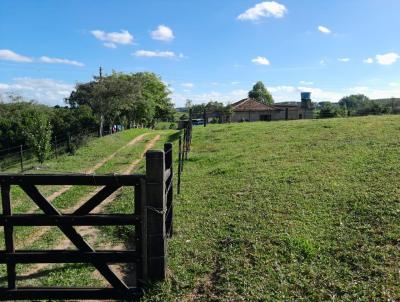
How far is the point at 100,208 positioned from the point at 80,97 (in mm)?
35535

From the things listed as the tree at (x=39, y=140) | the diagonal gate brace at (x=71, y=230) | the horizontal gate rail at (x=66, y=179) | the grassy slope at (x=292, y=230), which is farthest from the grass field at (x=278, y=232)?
the tree at (x=39, y=140)

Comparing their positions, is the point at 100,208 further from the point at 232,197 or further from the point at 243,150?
the point at 243,150

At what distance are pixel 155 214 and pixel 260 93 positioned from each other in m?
89.4

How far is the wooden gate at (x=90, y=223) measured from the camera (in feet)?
14.0

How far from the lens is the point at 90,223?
4309 mm

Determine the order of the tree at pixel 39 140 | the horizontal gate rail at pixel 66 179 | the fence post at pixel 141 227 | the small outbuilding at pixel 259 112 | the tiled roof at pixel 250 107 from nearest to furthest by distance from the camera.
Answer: the horizontal gate rail at pixel 66 179 < the fence post at pixel 141 227 < the tree at pixel 39 140 < the small outbuilding at pixel 259 112 < the tiled roof at pixel 250 107

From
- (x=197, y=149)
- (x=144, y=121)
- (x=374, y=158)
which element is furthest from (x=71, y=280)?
(x=144, y=121)

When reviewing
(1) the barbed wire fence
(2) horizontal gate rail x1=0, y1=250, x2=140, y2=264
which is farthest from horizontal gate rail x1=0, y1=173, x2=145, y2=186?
(1) the barbed wire fence

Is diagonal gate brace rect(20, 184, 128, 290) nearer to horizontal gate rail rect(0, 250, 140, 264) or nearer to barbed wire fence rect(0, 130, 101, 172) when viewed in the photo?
horizontal gate rail rect(0, 250, 140, 264)

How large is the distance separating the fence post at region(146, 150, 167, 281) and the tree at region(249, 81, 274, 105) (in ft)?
285

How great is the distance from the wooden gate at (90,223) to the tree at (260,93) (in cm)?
8696

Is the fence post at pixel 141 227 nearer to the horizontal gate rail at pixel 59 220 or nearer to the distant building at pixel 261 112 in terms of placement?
the horizontal gate rail at pixel 59 220

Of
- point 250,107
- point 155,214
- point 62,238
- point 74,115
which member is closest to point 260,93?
point 250,107

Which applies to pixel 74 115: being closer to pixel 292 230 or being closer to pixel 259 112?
pixel 259 112
